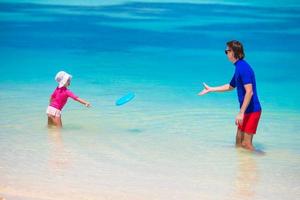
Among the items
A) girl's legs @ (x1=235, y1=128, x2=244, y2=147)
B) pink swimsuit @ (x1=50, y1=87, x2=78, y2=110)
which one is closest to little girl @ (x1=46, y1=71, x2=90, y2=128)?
pink swimsuit @ (x1=50, y1=87, x2=78, y2=110)

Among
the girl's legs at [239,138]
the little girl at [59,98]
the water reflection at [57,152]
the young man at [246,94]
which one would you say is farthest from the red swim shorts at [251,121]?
the little girl at [59,98]

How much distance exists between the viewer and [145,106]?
8.91 meters

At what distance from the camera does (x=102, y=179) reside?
5957mm

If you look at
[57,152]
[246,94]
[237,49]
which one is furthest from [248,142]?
[57,152]

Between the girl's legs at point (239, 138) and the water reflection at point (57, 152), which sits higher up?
the girl's legs at point (239, 138)

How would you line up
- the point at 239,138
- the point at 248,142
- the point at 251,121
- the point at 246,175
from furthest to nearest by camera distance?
the point at 239,138 < the point at 248,142 < the point at 251,121 < the point at 246,175

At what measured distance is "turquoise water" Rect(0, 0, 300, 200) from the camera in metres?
5.96

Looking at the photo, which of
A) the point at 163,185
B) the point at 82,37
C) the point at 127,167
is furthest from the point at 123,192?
the point at 82,37

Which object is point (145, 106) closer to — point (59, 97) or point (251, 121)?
point (59, 97)

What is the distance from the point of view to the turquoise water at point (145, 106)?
5961mm

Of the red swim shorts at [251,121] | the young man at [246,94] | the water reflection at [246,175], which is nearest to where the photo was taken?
the water reflection at [246,175]

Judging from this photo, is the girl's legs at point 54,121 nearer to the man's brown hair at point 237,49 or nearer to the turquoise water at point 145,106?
the turquoise water at point 145,106

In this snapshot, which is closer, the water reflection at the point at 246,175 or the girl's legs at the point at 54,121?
the water reflection at the point at 246,175

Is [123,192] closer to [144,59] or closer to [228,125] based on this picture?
[228,125]
